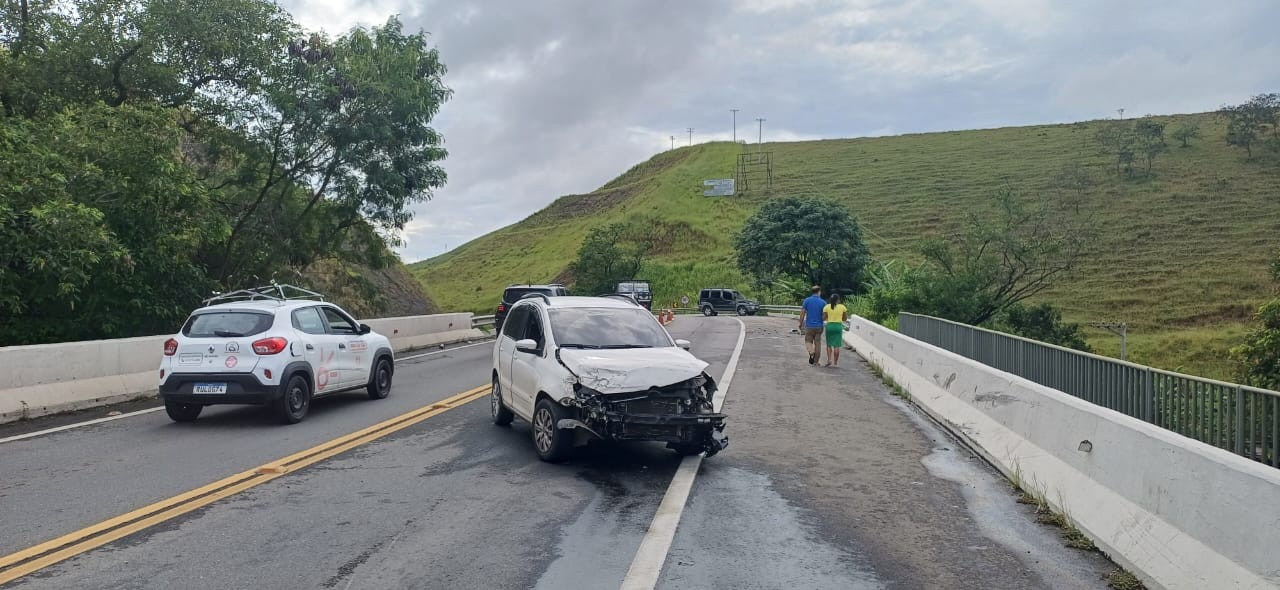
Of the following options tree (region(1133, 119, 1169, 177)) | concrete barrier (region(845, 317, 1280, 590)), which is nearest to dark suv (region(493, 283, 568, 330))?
concrete barrier (region(845, 317, 1280, 590))

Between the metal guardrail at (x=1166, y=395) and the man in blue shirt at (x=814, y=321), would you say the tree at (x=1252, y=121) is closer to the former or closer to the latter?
the man in blue shirt at (x=814, y=321)

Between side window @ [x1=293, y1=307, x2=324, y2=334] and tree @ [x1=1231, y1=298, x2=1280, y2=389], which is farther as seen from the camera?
tree @ [x1=1231, y1=298, x2=1280, y2=389]

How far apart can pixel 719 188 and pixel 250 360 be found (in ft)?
333

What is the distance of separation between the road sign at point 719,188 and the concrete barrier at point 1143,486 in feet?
A: 330

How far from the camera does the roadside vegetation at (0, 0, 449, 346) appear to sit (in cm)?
1572

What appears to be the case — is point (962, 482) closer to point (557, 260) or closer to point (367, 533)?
point (367, 533)

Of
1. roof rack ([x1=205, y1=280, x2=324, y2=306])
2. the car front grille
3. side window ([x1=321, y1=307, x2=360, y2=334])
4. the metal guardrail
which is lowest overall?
the car front grille

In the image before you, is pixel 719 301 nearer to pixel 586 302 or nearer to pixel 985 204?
pixel 985 204

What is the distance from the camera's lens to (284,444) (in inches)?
363

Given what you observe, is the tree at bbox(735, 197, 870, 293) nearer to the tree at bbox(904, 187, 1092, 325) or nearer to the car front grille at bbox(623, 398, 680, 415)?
the tree at bbox(904, 187, 1092, 325)

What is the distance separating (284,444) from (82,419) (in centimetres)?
370

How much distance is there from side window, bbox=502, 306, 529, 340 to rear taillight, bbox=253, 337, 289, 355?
8.75ft

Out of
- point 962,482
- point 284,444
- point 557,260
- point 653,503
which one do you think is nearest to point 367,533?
point 653,503

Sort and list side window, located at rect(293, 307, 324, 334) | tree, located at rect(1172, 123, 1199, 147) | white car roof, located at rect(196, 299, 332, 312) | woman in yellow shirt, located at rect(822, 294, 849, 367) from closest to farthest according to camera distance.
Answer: white car roof, located at rect(196, 299, 332, 312) < side window, located at rect(293, 307, 324, 334) < woman in yellow shirt, located at rect(822, 294, 849, 367) < tree, located at rect(1172, 123, 1199, 147)
